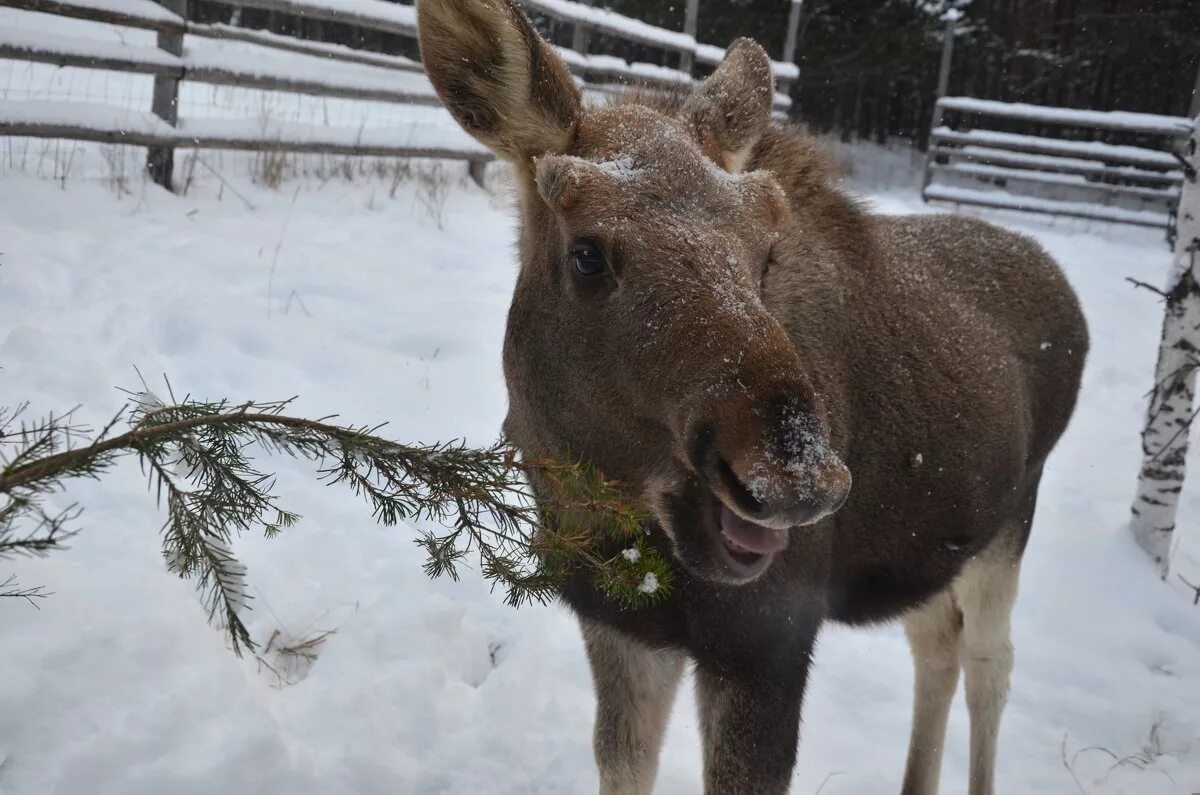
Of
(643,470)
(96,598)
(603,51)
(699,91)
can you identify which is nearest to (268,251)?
(96,598)

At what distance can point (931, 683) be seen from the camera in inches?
152

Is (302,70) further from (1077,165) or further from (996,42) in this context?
(996,42)

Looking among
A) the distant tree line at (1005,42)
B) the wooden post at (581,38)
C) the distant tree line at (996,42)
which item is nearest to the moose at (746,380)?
the wooden post at (581,38)

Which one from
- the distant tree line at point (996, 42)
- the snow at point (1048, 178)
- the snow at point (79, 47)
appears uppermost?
the distant tree line at point (996, 42)

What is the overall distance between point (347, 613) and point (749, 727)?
182cm

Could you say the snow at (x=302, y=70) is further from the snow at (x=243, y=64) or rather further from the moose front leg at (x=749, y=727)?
the moose front leg at (x=749, y=727)

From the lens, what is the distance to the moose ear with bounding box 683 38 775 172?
9.08ft

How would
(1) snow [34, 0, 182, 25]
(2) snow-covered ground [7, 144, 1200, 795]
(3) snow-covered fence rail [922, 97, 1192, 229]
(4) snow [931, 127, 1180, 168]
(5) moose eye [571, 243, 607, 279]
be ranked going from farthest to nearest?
(4) snow [931, 127, 1180, 168], (3) snow-covered fence rail [922, 97, 1192, 229], (1) snow [34, 0, 182, 25], (2) snow-covered ground [7, 144, 1200, 795], (5) moose eye [571, 243, 607, 279]

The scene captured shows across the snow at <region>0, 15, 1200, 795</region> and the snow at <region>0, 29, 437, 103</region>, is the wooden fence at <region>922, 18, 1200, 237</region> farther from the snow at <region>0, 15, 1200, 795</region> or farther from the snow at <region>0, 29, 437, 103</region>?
the snow at <region>0, 29, 437, 103</region>

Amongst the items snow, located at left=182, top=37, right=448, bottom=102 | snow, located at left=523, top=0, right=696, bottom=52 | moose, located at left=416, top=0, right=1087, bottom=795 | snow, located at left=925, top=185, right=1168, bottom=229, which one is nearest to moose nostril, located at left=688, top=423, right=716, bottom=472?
moose, located at left=416, top=0, right=1087, bottom=795

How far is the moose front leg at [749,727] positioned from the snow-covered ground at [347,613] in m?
1.03

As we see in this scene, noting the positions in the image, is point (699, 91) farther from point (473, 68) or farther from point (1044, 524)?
point (1044, 524)

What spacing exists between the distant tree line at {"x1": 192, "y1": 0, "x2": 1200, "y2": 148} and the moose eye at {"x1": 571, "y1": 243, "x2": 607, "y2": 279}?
1782 centimetres

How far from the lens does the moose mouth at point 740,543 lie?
193cm
